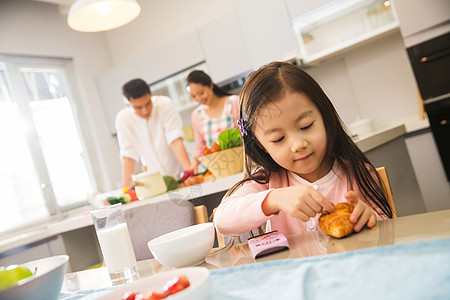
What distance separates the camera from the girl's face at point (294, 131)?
2.90 ft

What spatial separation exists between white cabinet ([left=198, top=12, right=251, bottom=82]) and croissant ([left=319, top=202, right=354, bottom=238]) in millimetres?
2881

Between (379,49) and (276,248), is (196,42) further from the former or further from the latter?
(276,248)

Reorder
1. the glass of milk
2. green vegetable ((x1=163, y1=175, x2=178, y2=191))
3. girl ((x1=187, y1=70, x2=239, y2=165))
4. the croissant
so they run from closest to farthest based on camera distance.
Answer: the croissant → the glass of milk → green vegetable ((x1=163, y1=175, x2=178, y2=191)) → girl ((x1=187, y1=70, x2=239, y2=165))

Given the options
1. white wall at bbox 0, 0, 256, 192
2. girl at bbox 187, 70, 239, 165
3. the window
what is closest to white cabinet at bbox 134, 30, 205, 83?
white wall at bbox 0, 0, 256, 192

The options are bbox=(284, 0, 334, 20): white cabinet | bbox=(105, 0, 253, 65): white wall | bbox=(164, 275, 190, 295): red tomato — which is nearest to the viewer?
bbox=(164, 275, 190, 295): red tomato

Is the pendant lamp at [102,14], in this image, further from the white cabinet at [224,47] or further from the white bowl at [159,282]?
the white bowl at [159,282]

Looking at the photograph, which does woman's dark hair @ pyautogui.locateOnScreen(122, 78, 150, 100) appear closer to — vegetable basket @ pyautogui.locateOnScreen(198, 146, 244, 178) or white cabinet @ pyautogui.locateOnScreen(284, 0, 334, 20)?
vegetable basket @ pyautogui.locateOnScreen(198, 146, 244, 178)

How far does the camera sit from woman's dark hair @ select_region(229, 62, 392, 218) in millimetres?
927

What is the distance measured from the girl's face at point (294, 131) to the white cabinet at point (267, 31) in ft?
7.98

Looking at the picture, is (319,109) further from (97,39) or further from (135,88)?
(97,39)

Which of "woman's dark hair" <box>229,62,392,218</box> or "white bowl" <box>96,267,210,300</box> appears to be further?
"woman's dark hair" <box>229,62,392,218</box>

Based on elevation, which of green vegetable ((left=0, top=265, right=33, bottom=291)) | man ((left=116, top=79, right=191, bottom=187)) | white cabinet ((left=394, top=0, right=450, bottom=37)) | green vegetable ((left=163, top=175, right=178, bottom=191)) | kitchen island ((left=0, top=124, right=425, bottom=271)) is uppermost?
white cabinet ((left=394, top=0, right=450, bottom=37))

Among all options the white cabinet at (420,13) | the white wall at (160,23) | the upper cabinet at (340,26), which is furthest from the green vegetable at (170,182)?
the white wall at (160,23)

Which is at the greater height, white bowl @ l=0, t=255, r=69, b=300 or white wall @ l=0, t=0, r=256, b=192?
white wall @ l=0, t=0, r=256, b=192
